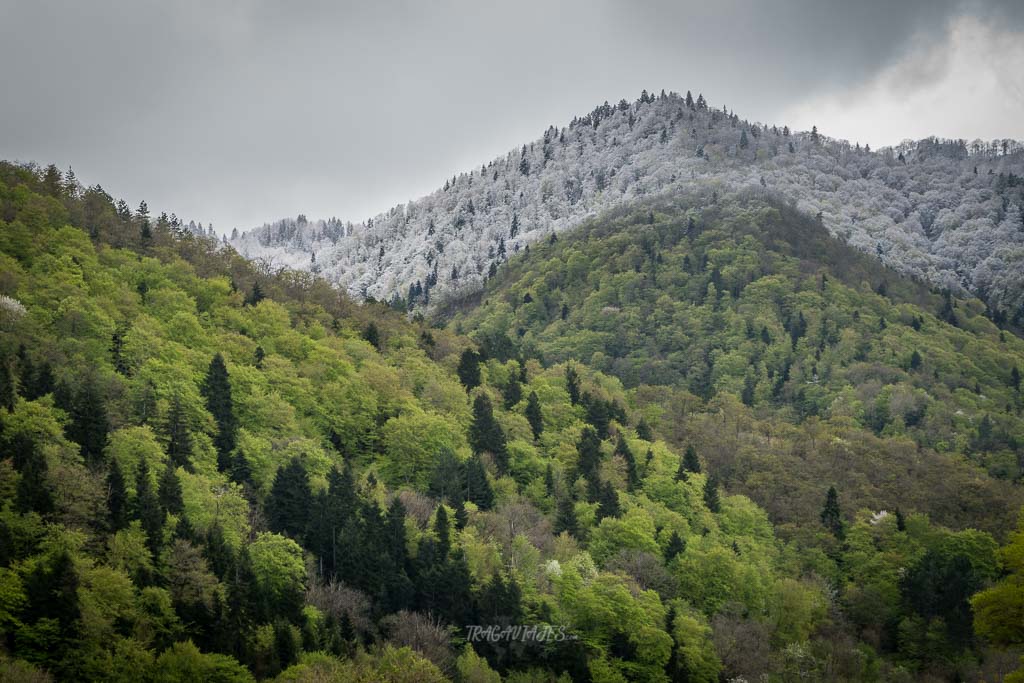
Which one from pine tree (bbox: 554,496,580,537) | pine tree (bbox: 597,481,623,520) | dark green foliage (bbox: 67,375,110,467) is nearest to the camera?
dark green foliage (bbox: 67,375,110,467)

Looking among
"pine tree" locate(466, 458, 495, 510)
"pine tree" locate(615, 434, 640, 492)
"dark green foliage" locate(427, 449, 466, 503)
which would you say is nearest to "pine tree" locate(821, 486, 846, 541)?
"pine tree" locate(615, 434, 640, 492)

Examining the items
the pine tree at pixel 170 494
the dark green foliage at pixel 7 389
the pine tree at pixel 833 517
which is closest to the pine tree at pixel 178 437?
the pine tree at pixel 170 494

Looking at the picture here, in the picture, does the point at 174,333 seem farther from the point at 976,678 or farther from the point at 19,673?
the point at 976,678

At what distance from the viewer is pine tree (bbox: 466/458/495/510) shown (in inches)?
4008

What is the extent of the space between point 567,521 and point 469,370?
39.2 meters

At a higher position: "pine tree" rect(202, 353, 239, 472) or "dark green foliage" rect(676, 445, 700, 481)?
"pine tree" rect(202, 353, 239, 472)

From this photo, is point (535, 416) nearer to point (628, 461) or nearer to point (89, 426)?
point (628, 461)

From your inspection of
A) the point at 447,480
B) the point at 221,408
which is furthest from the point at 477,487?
the point at 221,408

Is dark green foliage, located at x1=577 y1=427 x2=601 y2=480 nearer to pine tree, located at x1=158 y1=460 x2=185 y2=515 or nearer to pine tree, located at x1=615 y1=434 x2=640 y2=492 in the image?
pine tree, located at x1=615 y1=434 x2=640 y2=492

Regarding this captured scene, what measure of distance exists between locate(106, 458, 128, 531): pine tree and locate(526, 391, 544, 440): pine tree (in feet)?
202

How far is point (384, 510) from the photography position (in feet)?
291

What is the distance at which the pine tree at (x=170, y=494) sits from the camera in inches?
2886

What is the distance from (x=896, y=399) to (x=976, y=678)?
105m

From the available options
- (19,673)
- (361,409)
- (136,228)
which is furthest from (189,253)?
(19,673)
